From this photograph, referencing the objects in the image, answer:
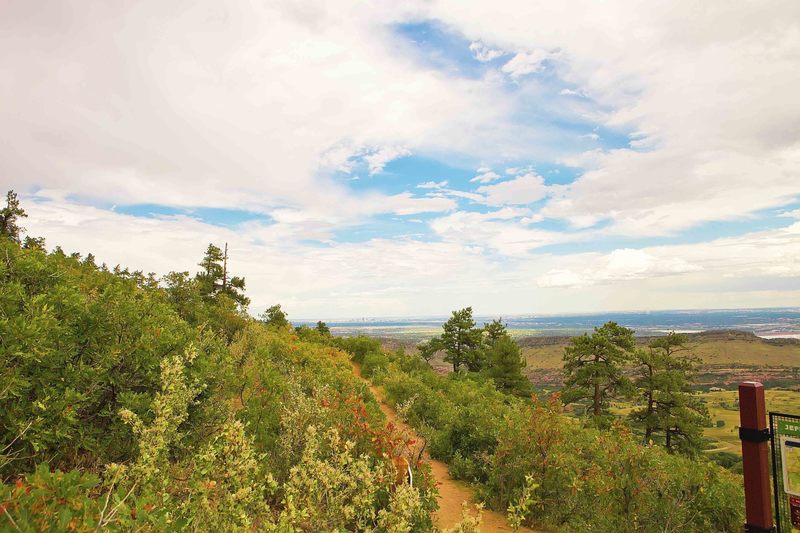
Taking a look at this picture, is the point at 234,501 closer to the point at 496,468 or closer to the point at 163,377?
the point at 163,377

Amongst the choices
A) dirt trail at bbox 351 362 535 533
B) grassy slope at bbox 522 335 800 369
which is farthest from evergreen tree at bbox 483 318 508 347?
grassy slope at bbox 522 335 800 369

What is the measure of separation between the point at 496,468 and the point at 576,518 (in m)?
1.84

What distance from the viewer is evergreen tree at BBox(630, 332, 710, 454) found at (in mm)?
22047

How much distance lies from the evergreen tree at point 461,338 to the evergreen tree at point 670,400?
14133mm

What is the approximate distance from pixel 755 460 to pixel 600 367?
22278 millimetres

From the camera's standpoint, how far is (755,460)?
4195mm

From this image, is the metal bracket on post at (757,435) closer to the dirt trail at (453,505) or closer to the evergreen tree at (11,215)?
the dirt trail at (453,505)

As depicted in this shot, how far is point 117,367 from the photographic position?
16.9 feet

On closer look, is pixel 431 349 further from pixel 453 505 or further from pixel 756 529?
pixel 756 529

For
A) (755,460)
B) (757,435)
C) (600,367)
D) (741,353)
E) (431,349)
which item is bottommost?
(741,353)

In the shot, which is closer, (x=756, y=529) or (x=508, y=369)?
(x=756, y=529)

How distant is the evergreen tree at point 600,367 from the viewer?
24.3m

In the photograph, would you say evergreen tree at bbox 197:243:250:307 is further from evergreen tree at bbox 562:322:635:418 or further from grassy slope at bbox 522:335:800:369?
grassy slope at bbox 522:335:800:369

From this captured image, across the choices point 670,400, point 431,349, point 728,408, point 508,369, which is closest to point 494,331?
point 431,349
